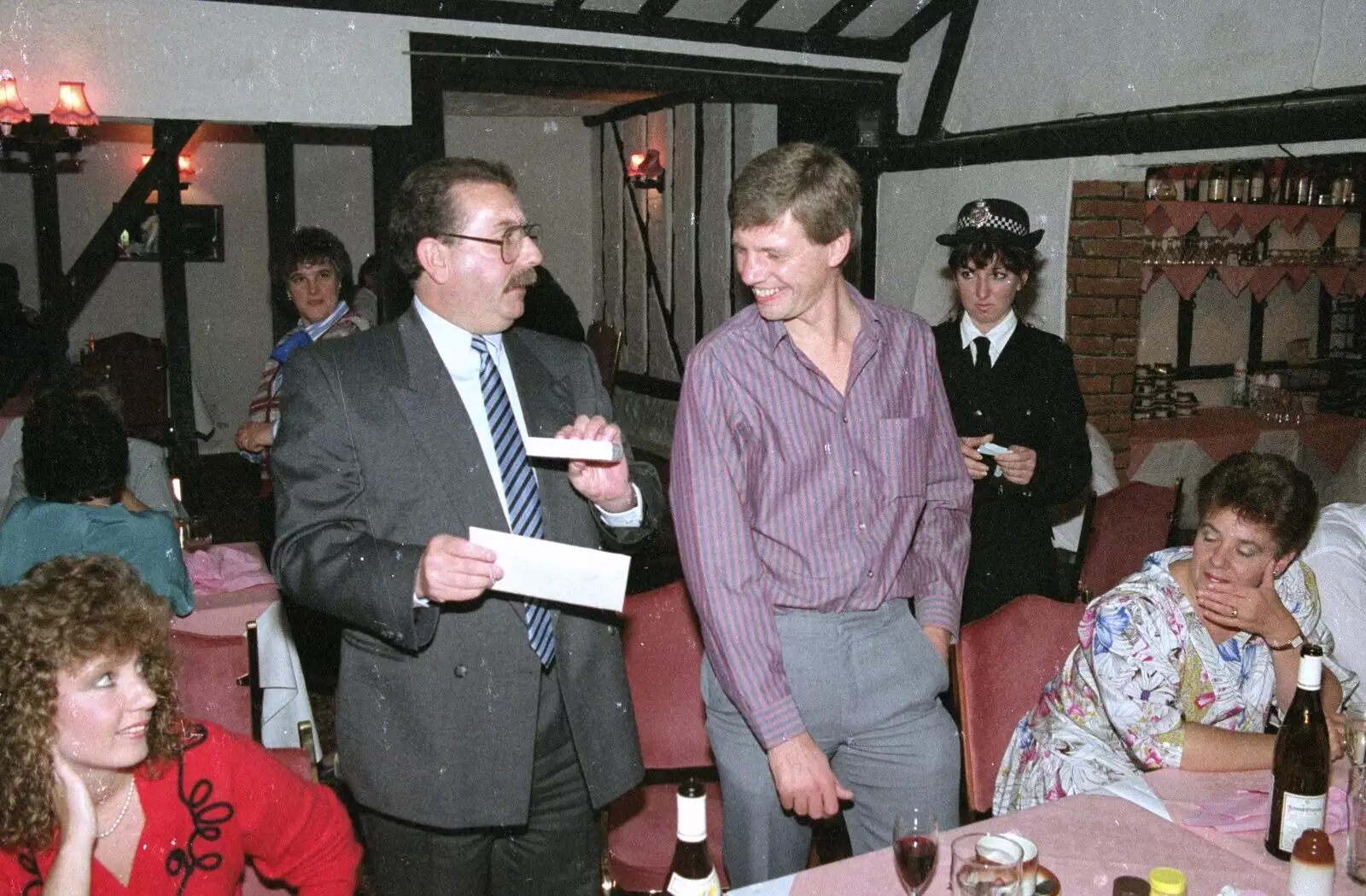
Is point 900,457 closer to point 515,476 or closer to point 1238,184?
point 515,476

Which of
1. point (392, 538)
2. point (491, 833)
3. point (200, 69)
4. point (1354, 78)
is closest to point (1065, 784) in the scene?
point (491, 833)

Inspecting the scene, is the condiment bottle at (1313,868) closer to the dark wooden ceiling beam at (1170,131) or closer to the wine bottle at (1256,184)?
the dark wooden ceiling beam at (1170,131)

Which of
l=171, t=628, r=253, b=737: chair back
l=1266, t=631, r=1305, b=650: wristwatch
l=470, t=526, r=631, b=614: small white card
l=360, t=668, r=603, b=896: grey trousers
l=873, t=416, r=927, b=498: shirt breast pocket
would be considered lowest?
l=360, t=668, r=603, b=896: grey trousers

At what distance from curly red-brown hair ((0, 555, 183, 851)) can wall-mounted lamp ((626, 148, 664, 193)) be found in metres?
9.24

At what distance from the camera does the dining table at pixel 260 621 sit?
3.37 metres

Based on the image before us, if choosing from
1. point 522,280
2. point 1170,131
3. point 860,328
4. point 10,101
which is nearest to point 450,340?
point 522,280

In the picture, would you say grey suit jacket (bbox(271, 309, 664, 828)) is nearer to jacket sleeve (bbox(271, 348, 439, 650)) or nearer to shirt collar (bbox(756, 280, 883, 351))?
jacket sleeve (bbox(271, 348, 439, 650))

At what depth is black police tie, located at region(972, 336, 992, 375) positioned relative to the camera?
3260 millimetres

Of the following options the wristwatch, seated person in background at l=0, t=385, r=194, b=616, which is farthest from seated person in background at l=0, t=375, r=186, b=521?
the wristwatch

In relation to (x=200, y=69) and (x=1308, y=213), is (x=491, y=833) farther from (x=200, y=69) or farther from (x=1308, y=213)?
(x=1308, y=213)

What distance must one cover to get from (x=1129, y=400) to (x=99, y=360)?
852 cm

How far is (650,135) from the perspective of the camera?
10977mm

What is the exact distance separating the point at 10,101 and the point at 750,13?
4.15 m

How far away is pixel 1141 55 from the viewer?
5.46 m
